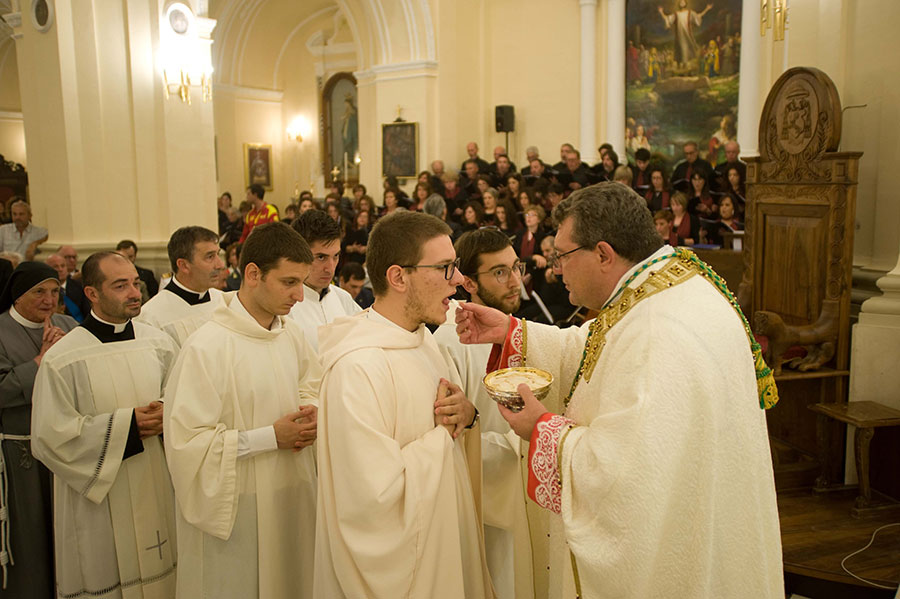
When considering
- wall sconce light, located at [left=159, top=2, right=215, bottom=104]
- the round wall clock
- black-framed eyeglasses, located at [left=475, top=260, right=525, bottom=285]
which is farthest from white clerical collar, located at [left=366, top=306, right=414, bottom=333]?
the round wall clock

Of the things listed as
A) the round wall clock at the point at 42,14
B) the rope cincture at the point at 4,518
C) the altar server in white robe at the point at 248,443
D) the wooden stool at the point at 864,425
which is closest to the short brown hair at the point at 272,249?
the altar server in white robe at the point at 248,443

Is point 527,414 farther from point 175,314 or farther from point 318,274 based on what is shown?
point 175,314

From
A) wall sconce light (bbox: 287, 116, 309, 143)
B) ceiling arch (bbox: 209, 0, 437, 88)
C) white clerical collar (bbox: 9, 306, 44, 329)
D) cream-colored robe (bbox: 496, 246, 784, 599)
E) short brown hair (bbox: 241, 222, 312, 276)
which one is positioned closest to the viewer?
cream-colored robe (bbox: 496, 246, 784, 599)

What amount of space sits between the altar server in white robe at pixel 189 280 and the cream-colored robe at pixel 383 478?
2133mm

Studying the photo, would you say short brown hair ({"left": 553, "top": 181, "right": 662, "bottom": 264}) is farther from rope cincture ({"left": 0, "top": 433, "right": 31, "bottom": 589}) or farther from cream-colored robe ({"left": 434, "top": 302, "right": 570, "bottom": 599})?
rope cincture ({"left": 0, "top": 433, "right": 31, "bottom": 589})

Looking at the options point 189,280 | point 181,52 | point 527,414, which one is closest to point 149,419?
point 189,280

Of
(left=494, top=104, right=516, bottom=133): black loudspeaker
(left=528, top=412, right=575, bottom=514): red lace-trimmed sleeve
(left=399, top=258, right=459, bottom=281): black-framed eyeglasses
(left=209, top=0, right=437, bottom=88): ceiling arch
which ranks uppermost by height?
(left=209, top=0, right=437, bottom=88): ceiling arch

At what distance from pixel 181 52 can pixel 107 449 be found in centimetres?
664

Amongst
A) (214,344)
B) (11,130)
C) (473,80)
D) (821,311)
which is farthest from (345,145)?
(214,344)

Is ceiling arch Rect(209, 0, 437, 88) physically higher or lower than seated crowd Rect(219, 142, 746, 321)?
higher

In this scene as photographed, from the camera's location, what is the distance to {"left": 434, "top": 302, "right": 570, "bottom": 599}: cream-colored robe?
10.2 ft

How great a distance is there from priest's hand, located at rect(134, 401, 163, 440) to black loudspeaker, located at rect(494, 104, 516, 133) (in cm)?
1176

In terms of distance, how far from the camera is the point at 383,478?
2.33 meters

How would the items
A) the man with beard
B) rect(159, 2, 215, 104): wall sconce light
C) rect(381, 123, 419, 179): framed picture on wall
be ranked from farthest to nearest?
Answer: rect(381, 123, 419, 179): framed picture on wall < the man with beard < rect(159, 2, 215, 104): wall sconce light
